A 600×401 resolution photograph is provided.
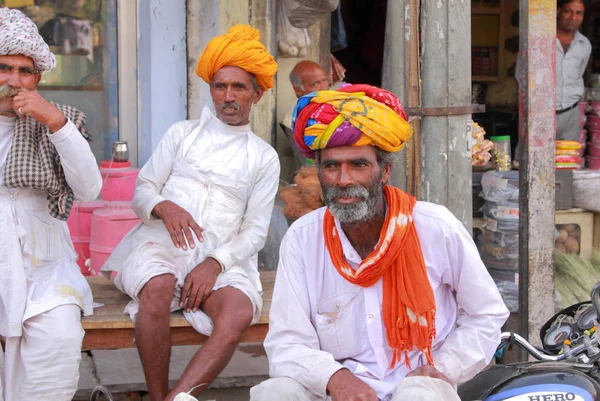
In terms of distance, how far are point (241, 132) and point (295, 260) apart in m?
1.44

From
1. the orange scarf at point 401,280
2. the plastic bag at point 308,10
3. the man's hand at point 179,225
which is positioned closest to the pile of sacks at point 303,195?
the plastic bag at point 308,10

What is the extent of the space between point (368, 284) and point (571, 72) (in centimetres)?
→ 516

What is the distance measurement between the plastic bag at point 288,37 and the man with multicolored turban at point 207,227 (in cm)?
164

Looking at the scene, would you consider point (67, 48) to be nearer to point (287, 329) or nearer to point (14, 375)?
point (14, 375)

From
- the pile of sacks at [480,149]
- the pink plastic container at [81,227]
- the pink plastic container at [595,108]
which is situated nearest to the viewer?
the pink plastic container at [81,227]

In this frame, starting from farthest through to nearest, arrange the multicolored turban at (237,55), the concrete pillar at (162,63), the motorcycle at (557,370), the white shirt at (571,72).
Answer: the white shirt at (571,72)
the concrete pillar at (162,63)
the multicolored turban at (237,55)
the motorcycle at (557,370)

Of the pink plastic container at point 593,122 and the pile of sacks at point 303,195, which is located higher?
the pink plastic container at point 593,122

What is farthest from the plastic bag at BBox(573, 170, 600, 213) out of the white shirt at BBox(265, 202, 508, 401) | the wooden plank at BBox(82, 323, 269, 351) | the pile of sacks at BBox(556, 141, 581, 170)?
the white shirt at BBox(265, 202, 508, 401)

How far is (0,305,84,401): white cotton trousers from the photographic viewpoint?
3709 mm

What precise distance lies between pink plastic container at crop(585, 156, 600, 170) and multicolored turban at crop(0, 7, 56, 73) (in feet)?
17.2

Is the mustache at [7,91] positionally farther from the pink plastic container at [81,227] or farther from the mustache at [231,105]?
the pink plastic container at [81,227]

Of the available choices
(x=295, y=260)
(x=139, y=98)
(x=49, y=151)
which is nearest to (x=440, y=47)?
(x=295, y=260)

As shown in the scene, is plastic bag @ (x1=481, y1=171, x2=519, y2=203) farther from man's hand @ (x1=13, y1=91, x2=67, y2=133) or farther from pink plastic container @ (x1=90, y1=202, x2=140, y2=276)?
man's hand @ (x1=13, y1=91, x2=67, y2=133)

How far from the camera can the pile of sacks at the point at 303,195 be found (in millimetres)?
5457
